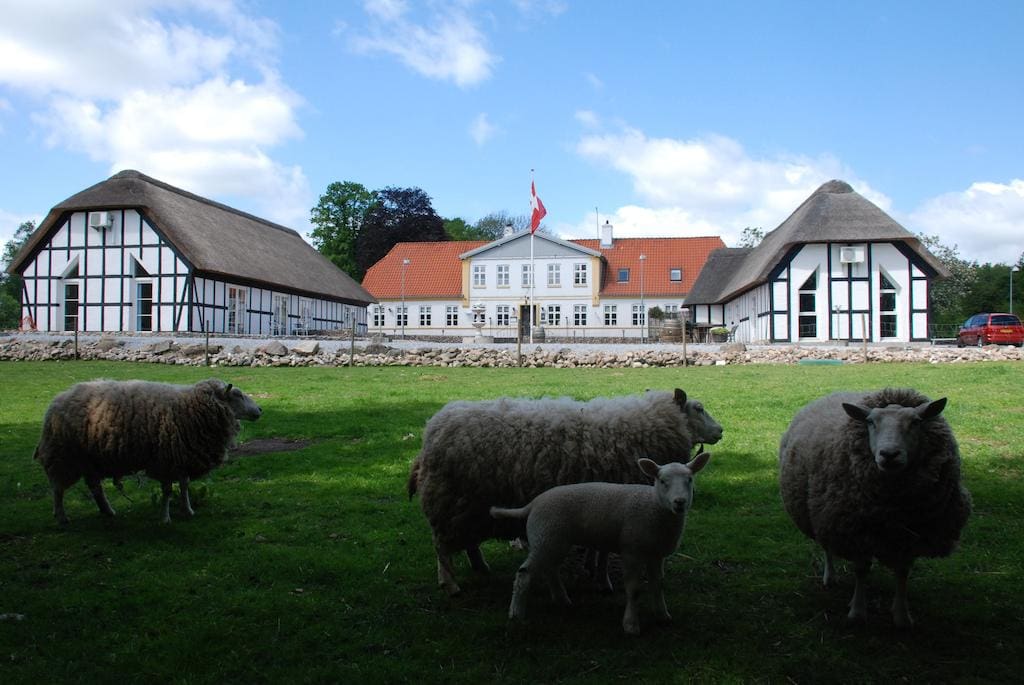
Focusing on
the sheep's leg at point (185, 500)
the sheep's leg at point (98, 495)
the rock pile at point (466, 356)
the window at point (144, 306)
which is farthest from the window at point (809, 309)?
the sheep's leg at point (98, 495)

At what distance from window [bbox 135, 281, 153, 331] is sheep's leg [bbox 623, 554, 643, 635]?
116ft

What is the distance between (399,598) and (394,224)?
231 ft

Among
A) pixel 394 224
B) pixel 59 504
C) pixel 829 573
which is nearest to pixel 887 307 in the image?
pixel 829 573

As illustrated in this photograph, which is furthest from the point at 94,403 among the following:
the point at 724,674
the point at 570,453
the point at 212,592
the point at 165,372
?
the point at 165,372

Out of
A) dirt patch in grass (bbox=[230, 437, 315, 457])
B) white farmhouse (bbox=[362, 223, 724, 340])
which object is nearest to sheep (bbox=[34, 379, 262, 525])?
dirt patch in grass (bbox=[230, 437, 315, 457])

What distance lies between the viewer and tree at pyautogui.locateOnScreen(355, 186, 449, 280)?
72.5m

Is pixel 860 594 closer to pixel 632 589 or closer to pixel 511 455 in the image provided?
pixel 632 589

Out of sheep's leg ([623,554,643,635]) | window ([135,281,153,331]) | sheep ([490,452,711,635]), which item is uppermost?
window ([135,281,153,331])

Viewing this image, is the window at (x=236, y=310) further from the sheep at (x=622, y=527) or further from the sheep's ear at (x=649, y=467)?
the sheep's ear at (x=649, y=467)

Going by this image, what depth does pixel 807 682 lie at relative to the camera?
386cm

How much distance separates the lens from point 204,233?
119 ft

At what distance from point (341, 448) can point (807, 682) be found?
7475 mm

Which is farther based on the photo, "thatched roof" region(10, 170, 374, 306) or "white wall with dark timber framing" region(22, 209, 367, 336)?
"white wall with dark timber framing" region(22, 209, 367, 336)

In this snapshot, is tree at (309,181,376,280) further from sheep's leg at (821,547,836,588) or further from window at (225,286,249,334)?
sheep's leg at (821,547,836,588)
